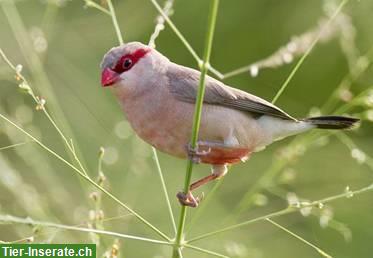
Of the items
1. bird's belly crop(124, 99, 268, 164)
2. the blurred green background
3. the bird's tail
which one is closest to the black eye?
bird's belly crop(124, 99, 268, 164)

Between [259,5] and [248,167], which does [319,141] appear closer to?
[248,167]

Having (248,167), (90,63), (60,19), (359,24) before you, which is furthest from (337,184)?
(60,19)

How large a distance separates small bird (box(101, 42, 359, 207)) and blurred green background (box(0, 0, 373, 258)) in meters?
1.26

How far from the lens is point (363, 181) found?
5.76 metres

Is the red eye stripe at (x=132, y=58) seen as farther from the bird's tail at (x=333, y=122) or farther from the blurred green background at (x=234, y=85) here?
the blurred green background at (x=234, y=85)

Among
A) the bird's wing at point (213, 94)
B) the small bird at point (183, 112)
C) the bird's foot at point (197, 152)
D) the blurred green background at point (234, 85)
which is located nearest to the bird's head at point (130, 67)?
the small bird at point (183, 112)

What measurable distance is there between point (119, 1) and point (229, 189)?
1.90 metres

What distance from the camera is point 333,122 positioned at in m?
4.05

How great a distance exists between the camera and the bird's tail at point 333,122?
403 cm

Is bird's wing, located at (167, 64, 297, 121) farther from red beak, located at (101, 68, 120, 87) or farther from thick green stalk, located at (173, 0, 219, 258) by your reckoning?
thick green stalk, located at (173, 0, 219, 258)

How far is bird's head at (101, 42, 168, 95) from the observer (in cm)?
373

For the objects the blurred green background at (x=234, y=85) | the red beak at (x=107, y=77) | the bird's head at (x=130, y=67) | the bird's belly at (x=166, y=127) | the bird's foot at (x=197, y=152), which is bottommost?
the bird's foot at (x=197, y=152)

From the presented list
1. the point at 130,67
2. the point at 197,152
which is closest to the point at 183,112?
the point at 197,152

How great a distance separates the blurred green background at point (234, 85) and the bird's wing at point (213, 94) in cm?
135
